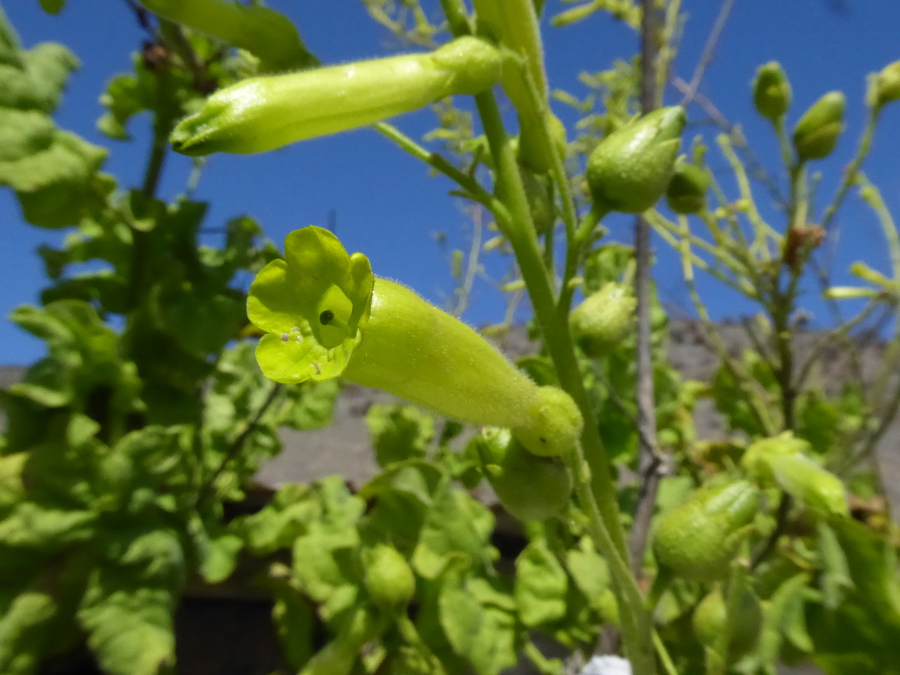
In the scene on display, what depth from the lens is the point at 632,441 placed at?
0.72m

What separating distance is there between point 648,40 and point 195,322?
1.83 feet

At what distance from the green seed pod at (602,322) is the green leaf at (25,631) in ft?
2.01

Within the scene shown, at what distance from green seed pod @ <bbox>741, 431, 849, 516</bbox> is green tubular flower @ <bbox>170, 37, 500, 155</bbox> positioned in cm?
30

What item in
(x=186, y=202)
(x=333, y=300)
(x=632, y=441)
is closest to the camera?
(x=333, y=300)

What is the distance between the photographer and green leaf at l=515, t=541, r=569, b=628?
65 cm

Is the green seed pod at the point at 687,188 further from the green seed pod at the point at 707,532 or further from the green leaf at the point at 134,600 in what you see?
the green leaf at the point at 134,600

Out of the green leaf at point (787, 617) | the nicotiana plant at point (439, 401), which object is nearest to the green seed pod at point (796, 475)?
the nicotiana plant at point (439, 401)

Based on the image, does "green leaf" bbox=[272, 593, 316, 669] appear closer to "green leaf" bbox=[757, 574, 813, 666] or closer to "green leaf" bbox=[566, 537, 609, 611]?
"green leaf" bbox=[566, 537, 609, 611]

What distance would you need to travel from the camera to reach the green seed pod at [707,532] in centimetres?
40

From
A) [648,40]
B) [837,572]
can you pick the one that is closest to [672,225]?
[648,40]

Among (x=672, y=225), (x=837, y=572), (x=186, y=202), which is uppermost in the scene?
(x=186, y=202)

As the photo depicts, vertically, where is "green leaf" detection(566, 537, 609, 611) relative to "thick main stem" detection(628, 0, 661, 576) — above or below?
below

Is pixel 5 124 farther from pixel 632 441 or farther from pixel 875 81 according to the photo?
pixel 875 81

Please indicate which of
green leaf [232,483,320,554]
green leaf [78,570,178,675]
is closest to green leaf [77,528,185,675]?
green leaf [78,570,178,675]
